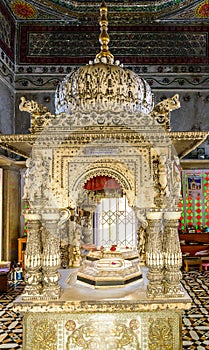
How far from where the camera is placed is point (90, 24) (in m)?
8.89

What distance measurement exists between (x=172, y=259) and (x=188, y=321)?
80.2 inches

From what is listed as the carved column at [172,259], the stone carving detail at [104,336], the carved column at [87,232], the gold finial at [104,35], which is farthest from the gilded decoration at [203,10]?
the stone carving detail at [104,336]

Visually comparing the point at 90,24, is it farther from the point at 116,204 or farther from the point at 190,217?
the point at 190,217

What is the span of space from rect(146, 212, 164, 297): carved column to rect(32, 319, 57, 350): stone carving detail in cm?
112

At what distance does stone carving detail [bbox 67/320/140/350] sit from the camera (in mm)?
3576

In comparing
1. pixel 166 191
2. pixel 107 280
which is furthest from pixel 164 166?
pixel 107 280

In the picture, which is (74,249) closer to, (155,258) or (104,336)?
(104,336)

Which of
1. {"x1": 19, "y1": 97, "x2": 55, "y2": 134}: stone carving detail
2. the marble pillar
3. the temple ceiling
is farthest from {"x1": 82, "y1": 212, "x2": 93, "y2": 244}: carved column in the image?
the temple ceiling

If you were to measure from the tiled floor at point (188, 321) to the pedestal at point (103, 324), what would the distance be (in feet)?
2.85

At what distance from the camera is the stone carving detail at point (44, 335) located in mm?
3562

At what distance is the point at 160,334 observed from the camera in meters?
3.58

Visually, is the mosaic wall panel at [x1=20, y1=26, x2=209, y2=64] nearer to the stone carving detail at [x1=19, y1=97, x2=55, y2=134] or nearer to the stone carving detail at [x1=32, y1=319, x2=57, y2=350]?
the stone carving detail at [x1=19, y1=97, x2=55, y2=134]

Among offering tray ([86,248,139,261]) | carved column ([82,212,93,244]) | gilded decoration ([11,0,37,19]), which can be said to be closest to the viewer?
offering tray ([86,248,139,261])

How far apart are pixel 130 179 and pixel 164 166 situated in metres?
0.43
